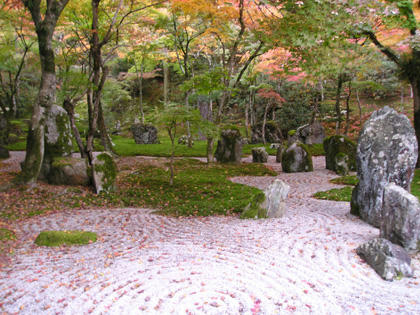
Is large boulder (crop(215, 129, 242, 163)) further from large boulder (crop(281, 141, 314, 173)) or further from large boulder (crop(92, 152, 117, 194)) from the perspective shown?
large boulder (crop(92, 152, 117, 194))

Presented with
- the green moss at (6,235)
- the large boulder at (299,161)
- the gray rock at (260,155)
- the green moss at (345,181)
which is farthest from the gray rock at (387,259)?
the gray rock at (260,155)

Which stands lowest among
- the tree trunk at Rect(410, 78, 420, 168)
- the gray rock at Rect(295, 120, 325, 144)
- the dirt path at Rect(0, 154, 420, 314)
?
the dirt path at Rect(0, 154, 420, 314)

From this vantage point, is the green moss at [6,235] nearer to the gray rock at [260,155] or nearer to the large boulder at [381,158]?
the large boulder at [381,158]

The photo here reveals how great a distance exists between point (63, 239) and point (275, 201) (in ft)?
13.8

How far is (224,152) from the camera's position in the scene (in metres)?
14.6

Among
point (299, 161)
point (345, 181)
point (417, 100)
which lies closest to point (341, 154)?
point (299, 161)

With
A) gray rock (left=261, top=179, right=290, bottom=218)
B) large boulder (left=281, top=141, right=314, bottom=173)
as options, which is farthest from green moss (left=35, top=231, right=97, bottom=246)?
large boulder (left=281, top=141, right=314, bottom=173)

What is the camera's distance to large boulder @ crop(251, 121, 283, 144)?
2348 centimetres

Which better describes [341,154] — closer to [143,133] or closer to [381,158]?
[381,158]

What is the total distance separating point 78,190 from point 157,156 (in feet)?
27.2

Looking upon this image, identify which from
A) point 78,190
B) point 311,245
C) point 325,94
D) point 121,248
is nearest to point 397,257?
point 311,245

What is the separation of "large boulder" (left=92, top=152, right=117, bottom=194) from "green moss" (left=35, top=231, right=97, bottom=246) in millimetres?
3415

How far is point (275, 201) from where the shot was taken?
6.73m

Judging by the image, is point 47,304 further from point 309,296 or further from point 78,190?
point 78,190
